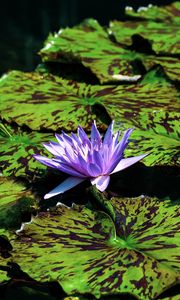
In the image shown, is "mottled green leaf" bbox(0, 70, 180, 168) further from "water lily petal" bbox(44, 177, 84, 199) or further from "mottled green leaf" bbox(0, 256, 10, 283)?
"mottled green leaf" bbox(0, 256, 10, 283)

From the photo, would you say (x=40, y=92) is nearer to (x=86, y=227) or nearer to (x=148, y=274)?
(x=86, y=227)

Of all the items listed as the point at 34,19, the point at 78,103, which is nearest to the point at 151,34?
the point at 78,103

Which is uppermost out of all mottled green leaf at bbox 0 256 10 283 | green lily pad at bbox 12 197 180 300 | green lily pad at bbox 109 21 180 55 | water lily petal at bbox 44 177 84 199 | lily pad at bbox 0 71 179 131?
green lily pad at bbox 109 21 180 55

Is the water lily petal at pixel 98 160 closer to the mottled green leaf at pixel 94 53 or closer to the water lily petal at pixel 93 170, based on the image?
the water lily petal at pixel 93 170

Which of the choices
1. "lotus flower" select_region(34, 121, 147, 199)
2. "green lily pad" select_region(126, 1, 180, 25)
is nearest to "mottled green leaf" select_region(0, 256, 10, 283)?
"lotus flower" select_region(34, 121, 147, 199)

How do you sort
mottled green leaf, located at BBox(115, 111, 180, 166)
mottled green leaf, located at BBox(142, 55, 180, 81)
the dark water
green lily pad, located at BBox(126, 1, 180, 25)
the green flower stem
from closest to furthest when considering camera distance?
1. the green flower stem
2. mottled green leaf, located at BBox(115, 111, 180, 166)
3. mottled green leaf, located at BBox(142, 55, 180, 81)
4. green lily pad, located at BBox(126, 1, 180, 25)
5. the dark water

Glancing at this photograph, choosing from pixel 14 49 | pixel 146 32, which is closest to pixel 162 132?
pixel 146 32

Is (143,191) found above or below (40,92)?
below
